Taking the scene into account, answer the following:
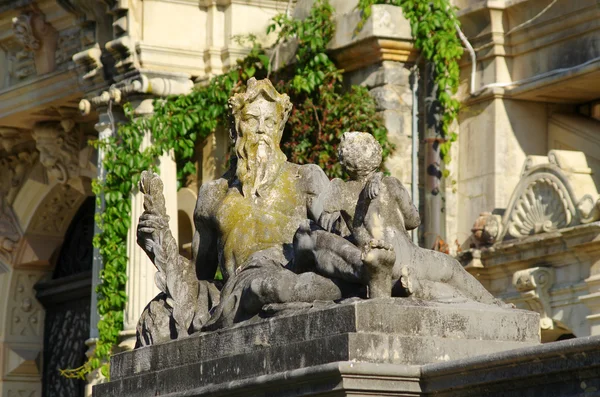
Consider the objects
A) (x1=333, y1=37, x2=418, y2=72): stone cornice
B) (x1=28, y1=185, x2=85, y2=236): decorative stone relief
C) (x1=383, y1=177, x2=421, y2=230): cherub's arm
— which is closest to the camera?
(x1=383, y1=177, x2=421, y2=230): cherub's arm

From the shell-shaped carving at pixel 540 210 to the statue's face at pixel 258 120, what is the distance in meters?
3.54

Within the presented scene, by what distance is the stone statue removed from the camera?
283 inches

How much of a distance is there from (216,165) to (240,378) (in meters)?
7.20

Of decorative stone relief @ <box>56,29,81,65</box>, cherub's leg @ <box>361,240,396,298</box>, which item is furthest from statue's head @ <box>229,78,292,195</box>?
decorative stone relief @ <box>56,29,81,65</box>

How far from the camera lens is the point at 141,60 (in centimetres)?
1395

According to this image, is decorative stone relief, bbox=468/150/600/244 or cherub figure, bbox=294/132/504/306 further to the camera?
decorative stone relief, bbox=468/150/600/244

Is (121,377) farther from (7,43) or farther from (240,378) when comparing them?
(7,43)

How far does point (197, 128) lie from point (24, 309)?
438cm

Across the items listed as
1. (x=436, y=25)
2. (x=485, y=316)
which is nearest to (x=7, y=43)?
(x=436, y=25)

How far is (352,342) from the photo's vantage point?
6.81 meters

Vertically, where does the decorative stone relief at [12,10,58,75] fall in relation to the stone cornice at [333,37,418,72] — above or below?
above

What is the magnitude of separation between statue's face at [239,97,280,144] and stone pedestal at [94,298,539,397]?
113 cm

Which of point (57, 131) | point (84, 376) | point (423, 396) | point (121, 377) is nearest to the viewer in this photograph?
point (423, 396)

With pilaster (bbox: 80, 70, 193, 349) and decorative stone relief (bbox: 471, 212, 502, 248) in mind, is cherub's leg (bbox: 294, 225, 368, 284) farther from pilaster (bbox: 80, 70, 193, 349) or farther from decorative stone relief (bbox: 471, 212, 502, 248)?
pilaster (bbox: 80, 70, 193, 349)
